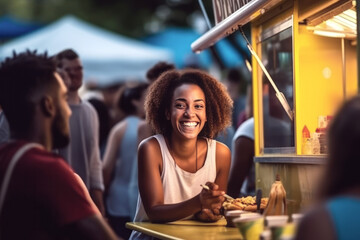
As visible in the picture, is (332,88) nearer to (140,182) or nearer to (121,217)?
(140,182)

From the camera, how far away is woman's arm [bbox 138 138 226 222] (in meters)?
5.29

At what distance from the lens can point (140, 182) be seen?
5637 mm

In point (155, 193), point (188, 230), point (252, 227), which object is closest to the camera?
point (252, 227)

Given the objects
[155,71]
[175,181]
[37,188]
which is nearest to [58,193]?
[37,188]

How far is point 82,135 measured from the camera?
793 cm

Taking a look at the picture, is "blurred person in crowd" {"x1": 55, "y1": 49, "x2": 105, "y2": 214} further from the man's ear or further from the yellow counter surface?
the man's ear

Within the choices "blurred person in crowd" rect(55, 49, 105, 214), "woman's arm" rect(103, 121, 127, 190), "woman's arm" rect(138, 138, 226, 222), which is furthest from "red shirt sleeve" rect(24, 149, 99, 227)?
"woman's arm" rect(103, 121, 127, 190)

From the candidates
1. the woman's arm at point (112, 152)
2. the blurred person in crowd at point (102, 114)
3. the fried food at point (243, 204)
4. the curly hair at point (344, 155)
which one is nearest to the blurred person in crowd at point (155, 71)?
the woman's arm at point (112, 152)

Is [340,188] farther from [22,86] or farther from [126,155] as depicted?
[126,155]

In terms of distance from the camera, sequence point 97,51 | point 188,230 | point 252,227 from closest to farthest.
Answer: point 252,227
point 188,230
point 97,51

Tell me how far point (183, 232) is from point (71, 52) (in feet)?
11.9

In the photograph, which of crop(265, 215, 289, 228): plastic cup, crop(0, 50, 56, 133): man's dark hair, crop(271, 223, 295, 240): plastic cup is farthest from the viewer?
crop(0, 50, 56, 133): man's dark hair

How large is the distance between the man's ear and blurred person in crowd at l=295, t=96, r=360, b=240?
1420 mm

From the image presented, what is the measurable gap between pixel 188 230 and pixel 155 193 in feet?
1.96
